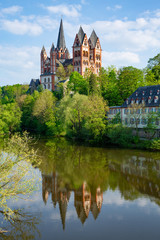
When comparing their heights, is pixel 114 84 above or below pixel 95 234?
above

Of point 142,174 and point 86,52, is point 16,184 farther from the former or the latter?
point 86,52

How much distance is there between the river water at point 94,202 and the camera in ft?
53.9

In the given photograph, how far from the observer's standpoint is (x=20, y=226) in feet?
55.0

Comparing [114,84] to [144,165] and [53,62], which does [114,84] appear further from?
[53,62]

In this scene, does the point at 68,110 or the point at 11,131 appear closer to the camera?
the point at 68,110

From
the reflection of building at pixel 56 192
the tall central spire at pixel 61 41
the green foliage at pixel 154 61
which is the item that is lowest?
the reflection of building at pixel 56 192

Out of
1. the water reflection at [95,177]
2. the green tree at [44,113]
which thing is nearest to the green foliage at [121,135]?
the water reflection at [95,177]

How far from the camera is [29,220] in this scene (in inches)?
696

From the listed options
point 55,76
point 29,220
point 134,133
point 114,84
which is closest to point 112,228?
point 29,220

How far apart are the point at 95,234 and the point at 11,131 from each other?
5698cm

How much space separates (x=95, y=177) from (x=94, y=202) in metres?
6.66

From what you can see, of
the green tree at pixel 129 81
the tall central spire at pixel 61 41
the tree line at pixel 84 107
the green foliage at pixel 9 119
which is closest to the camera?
the tree line at pixel 84 107

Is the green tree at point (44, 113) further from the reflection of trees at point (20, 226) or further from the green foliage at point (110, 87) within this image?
the reflection of trees at point (20, 226)

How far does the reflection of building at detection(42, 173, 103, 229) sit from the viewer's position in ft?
63.8
